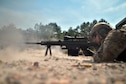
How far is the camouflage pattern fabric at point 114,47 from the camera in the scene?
34.5 feet

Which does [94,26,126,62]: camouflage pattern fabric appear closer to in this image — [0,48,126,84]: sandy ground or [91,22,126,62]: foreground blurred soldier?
[91,22,126,62]: foreground blurred soldier

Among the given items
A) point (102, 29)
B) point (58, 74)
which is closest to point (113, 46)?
point (102, 29)

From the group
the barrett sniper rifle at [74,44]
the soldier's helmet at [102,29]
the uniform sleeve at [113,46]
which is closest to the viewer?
the uniform sleeve at [113,46]

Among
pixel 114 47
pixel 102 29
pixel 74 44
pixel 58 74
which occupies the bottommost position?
pixel 58 74

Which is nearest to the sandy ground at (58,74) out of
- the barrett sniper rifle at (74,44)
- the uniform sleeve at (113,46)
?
the uniform sleeve at (113,46)

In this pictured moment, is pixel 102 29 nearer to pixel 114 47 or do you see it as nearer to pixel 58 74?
pixel 114 47

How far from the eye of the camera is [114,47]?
1055 centimetres

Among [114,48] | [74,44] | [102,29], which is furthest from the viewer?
[74,44]

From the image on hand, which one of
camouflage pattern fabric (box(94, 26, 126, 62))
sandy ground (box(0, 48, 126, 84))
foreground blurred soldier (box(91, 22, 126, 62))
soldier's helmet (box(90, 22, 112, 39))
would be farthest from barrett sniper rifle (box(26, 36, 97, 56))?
sandy ground (box(0, 48, 126, 84))

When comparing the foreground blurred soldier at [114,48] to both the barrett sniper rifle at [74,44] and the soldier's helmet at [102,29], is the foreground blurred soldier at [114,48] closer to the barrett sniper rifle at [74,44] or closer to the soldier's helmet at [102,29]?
the soldier's helmet at [102,29]

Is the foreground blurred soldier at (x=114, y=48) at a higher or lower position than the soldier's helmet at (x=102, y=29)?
lower

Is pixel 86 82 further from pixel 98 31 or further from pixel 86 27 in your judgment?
pixel 86 27

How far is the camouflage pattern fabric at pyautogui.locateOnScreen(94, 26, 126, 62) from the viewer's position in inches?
414

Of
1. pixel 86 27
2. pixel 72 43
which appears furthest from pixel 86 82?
pixel 86 27
